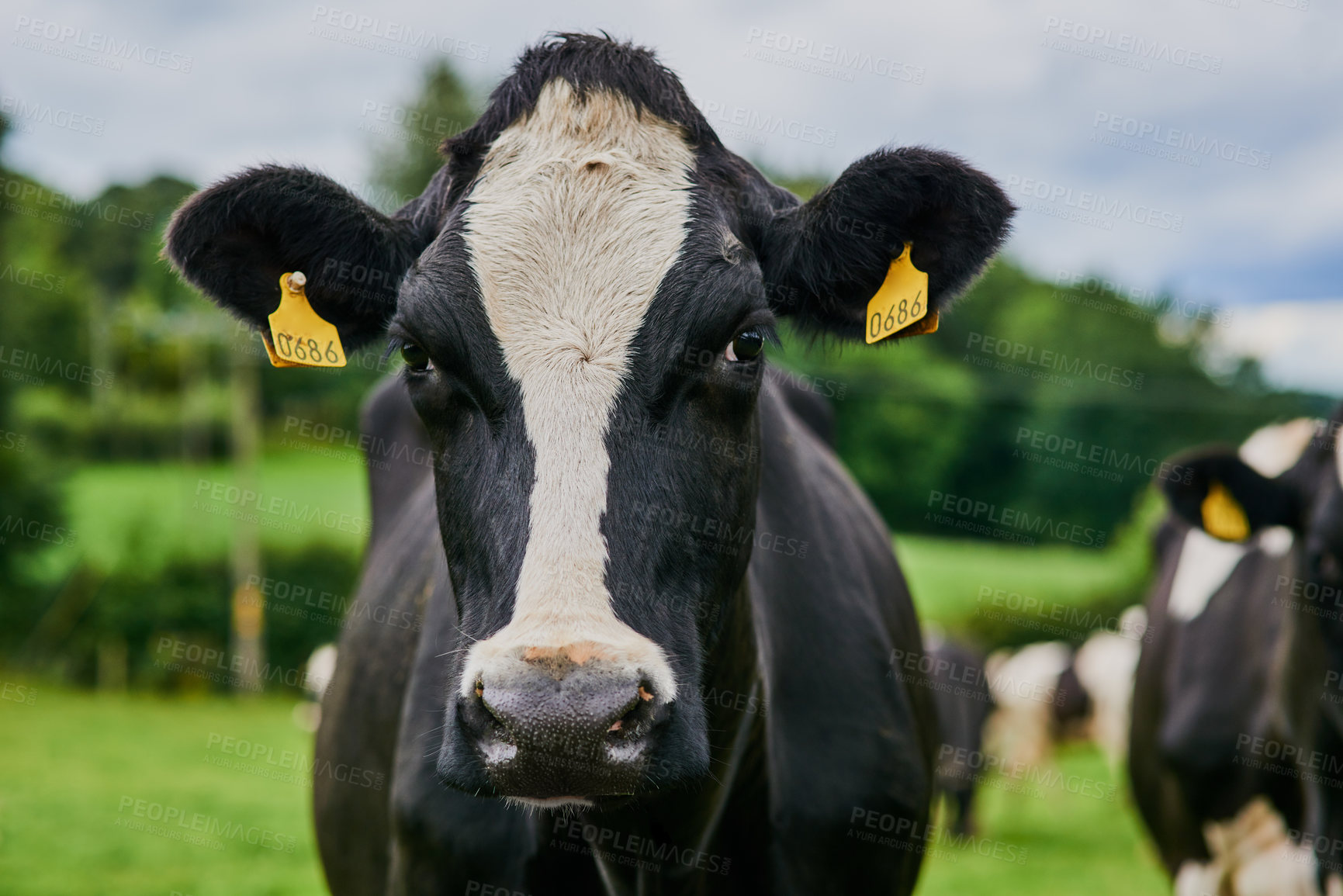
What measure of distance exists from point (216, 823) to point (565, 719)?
1053 centimetres

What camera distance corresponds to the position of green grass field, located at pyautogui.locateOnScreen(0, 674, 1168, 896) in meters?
8.88

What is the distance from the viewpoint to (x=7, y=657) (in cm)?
2650

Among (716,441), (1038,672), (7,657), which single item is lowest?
(7,657)

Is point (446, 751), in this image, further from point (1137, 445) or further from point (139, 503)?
point (1137, 445)

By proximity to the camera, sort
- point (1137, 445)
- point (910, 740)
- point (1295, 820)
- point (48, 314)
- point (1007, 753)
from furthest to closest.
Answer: point (1137, 445) → point (48, 314) → point (1007, 753) → point (1295, 820) → point (910, 740)

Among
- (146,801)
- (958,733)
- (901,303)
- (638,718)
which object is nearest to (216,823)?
(146,801)

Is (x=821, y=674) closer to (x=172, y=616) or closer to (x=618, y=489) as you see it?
(x=618, y=489)

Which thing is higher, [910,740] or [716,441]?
[716,441]

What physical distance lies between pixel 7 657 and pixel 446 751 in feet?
94.2

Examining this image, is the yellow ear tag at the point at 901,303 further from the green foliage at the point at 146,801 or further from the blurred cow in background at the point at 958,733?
the blurred cow in background at the point at 958,733

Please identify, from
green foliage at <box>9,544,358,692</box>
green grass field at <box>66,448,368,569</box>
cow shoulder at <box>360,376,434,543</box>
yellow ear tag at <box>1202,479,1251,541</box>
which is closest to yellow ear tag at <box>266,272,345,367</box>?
cow shoulder at <box>360,376,434,543</box>

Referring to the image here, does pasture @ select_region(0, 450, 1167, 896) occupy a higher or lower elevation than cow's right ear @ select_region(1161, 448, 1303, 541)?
lower

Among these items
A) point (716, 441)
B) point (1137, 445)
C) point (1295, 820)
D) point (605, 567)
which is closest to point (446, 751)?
point (605, 567)

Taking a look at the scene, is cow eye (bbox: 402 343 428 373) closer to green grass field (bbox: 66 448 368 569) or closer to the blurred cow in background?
the blurred cow in background
